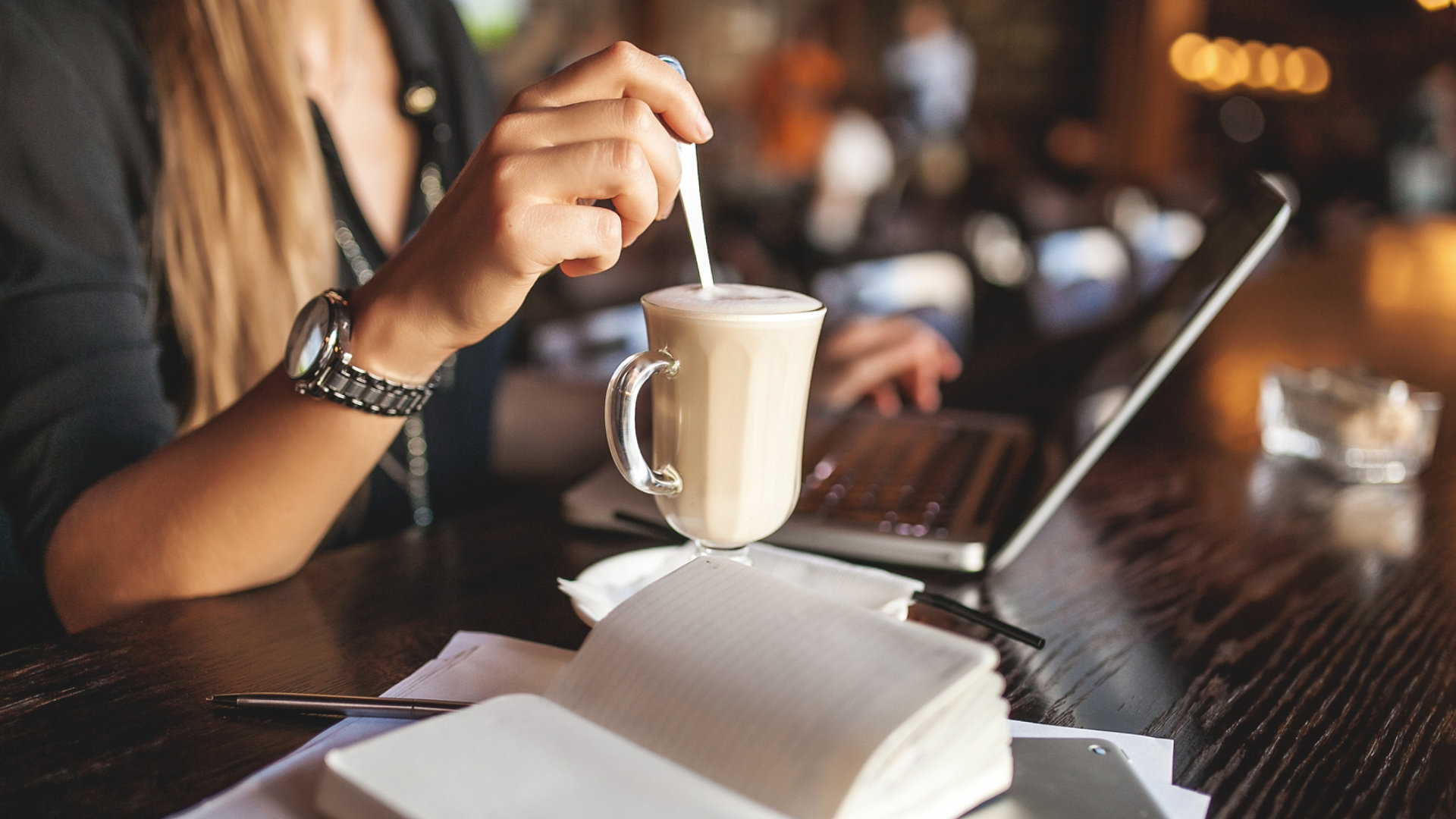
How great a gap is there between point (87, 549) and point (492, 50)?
6.92 meters

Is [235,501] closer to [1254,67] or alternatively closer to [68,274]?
[68,274]

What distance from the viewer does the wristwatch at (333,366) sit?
681 mm

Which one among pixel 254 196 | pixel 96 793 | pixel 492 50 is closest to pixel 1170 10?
pixel 492 50

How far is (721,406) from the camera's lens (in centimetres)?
65

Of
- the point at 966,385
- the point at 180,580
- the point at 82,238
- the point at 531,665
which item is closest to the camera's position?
the point at 531,665

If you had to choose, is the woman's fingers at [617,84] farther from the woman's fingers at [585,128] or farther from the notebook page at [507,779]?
the notebook page at [507,779]

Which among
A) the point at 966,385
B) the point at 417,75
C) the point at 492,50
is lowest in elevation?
the point at 966,385

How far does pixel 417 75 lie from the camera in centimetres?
125

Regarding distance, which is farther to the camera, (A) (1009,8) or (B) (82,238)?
(A) (1009,8)

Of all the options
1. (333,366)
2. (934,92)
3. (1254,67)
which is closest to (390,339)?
(333,366)

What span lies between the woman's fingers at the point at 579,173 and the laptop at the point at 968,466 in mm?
324

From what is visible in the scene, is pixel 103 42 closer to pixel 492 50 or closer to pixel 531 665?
pixel 531 665

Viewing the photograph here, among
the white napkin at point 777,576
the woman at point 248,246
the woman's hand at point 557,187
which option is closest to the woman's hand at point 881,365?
the woman at point 248,246

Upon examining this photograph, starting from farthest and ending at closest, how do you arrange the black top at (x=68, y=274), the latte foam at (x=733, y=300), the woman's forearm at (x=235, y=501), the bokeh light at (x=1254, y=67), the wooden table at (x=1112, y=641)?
the bokeh light at (x=1254, y=67)
the black top at (x=68, y=274)
the woman's forearm at (x=235, y=501)
the latte foam at (x=733, y=300)
the wooden table at (x=1112, y=641)
